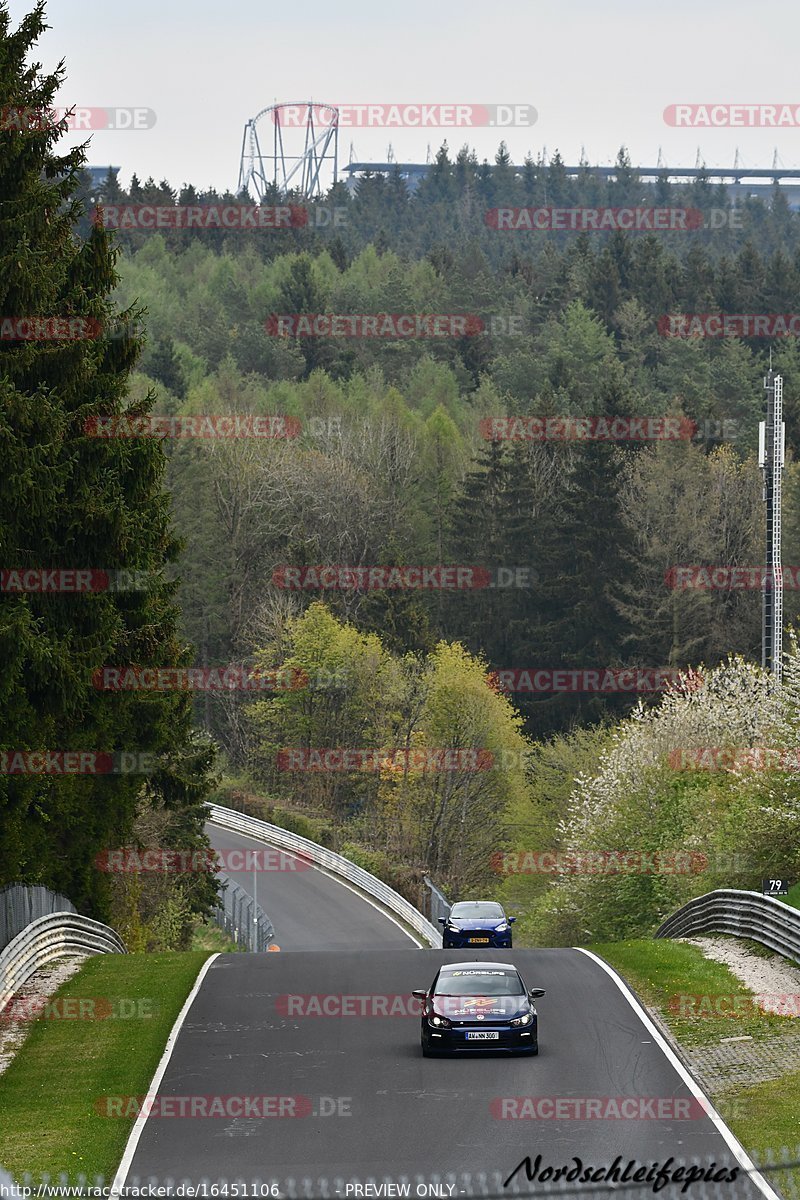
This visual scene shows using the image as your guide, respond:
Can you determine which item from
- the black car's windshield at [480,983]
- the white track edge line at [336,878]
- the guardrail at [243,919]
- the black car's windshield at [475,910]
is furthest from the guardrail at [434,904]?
the black car's windshield at [480,983]

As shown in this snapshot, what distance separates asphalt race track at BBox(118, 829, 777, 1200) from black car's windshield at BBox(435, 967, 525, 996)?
0.82 meters

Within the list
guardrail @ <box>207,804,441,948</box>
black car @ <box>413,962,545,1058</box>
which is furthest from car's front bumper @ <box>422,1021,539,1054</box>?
guardrail @ <box>207,804,441,948</box>

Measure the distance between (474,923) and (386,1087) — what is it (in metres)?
15.5

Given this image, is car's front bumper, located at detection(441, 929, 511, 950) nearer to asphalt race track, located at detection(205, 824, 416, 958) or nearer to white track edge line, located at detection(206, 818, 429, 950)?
white track edge line, located at detection(206, 818, 429, 950)

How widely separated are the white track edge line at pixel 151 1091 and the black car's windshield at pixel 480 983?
3.63 meters

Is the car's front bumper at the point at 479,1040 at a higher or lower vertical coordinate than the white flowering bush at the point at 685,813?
higher

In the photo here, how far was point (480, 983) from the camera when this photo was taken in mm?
21609

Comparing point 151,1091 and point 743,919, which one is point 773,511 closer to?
point 743,919

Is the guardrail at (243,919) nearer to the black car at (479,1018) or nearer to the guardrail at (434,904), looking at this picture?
the guardrail at (434,904)

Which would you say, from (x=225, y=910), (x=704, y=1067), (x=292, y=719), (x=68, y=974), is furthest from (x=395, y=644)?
(x=704, y=1067)

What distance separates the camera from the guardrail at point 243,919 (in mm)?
52031

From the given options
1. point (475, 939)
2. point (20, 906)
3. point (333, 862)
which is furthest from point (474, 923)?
point (333, 862)

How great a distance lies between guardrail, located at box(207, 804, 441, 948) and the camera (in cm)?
5459

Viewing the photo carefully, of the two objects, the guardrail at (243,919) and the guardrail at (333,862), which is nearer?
the guardrail at (243,919)
